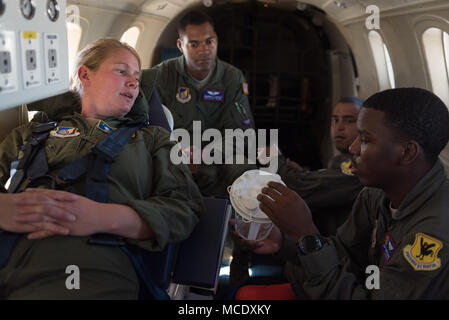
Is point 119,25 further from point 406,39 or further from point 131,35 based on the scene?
point 406,39

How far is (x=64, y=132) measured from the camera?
6.60 ft

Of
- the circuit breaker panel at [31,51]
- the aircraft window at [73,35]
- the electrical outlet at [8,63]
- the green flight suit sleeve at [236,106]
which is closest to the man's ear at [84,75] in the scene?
the circuit breaker panel at [31,51]

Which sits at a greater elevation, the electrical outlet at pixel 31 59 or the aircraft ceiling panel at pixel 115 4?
the aircraft ceiling panel at pixel 115 4

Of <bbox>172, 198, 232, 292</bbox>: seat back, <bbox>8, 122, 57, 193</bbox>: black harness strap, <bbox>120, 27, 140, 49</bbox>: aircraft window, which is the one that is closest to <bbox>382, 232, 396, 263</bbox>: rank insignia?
<bbox>172, 198, 232, 292</bbox>: seat back

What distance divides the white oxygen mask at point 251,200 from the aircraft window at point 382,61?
2.46 m

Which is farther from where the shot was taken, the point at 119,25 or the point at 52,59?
the point at 119,25

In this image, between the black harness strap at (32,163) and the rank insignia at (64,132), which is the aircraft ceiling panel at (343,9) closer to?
the rank insignia at (64,132)

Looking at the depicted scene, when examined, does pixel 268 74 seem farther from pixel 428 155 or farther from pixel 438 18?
pixel 428 155

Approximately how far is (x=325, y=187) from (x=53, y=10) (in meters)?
2.07

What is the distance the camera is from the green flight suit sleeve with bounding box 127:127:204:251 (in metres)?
1.68

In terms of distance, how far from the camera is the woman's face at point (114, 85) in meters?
2.14

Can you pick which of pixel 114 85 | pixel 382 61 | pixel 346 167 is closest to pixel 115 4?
pixel 114 85

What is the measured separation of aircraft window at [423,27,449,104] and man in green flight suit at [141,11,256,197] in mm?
1597
